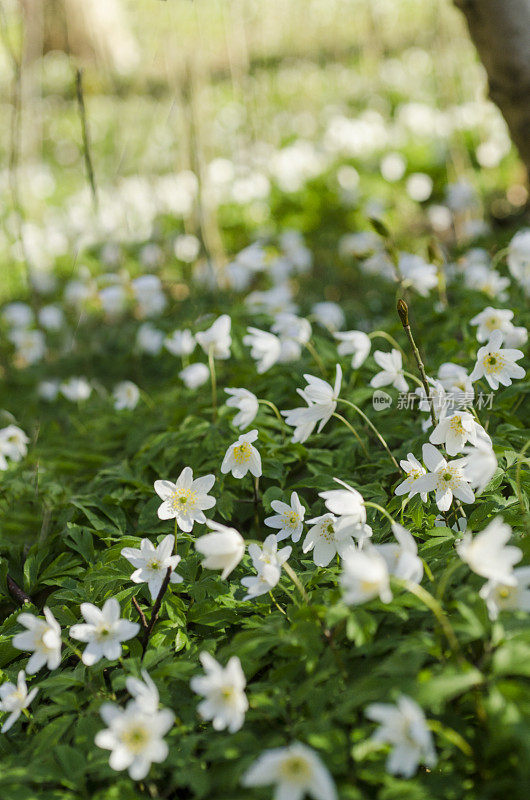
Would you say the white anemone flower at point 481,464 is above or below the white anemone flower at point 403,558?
above

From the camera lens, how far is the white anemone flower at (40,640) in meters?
1.46

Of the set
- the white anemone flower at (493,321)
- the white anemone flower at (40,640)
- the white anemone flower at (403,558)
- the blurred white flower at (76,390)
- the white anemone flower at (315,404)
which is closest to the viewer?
the white anemone flower at (403,558)

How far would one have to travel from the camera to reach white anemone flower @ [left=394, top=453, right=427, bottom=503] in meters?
1.70

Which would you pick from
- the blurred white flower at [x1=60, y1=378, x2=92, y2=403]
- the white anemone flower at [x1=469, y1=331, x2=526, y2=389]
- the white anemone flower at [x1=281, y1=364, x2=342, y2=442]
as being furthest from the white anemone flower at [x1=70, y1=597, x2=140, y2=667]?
the blurred white flower at [x1=60, y1=378, x2=92, y2=403]

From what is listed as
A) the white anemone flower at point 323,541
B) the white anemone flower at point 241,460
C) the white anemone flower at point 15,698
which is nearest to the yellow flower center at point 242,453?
the white anemone flower at point 241,460

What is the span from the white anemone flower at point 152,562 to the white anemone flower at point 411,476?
1.94ft

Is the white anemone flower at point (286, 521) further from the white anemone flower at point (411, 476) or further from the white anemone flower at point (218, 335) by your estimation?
the white anemone flower at point (218, 335)

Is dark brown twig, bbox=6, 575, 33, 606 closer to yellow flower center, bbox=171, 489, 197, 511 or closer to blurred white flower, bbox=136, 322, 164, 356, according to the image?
yellow flower center, bbox=171, 489, 197, 511

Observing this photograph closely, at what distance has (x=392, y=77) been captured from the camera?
8172 millimetres

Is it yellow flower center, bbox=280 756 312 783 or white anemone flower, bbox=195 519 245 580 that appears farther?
white anemone flower, bbox=195 519 245 580

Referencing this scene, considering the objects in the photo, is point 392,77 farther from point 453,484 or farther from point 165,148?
point 453,484

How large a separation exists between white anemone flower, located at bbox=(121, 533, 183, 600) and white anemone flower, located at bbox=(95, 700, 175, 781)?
1.29ft

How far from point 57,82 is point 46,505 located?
12.2 m

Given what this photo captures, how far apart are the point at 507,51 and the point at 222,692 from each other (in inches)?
138
